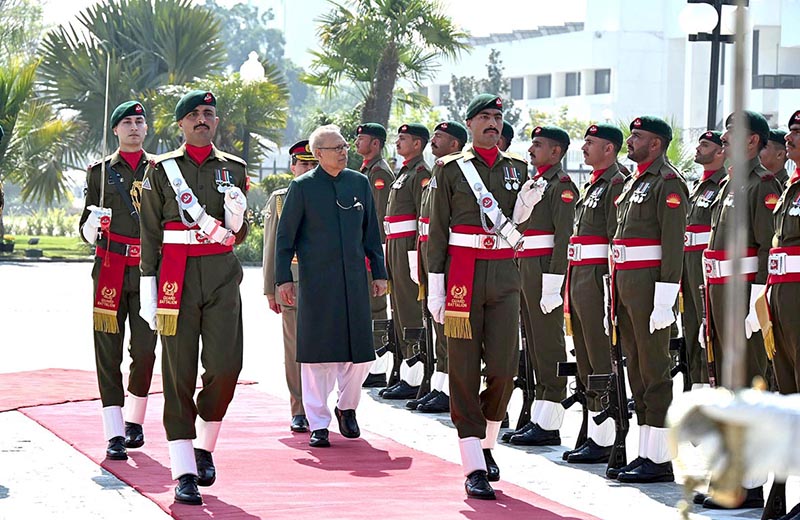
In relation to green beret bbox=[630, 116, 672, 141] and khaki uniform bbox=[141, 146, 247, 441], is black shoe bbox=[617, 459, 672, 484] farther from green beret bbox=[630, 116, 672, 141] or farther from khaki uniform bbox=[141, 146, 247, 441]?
khaki uniform bbox=[141, 146, 247, 441]

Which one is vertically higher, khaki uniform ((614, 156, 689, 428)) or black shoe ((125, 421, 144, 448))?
khaki uniform ((614, 156, 689, 428))

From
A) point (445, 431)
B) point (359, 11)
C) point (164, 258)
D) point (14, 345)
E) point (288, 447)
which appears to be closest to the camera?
point (164, 258)

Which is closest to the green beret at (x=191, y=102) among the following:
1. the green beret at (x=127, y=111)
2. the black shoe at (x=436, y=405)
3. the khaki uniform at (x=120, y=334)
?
the khaki uniform at (x=120, y=334)

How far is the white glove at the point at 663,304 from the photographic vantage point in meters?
8.09

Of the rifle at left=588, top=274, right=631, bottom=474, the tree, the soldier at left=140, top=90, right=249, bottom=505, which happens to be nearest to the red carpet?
the soldier at left=140, top=90, right=249, bottom=505

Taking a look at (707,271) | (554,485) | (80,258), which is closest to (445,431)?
(554,485)

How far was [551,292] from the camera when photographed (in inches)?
384

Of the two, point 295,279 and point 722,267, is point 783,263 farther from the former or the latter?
point 295,279

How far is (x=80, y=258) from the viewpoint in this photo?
37.8 meters

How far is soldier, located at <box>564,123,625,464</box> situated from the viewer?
8961 millimetres

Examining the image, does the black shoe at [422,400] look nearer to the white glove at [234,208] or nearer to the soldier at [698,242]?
the soldier at [698,242]

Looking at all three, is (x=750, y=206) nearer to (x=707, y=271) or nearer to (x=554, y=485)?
(x=707, y=271)

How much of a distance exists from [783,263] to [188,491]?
3.10 meters

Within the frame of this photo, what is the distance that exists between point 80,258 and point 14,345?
2192 cm
